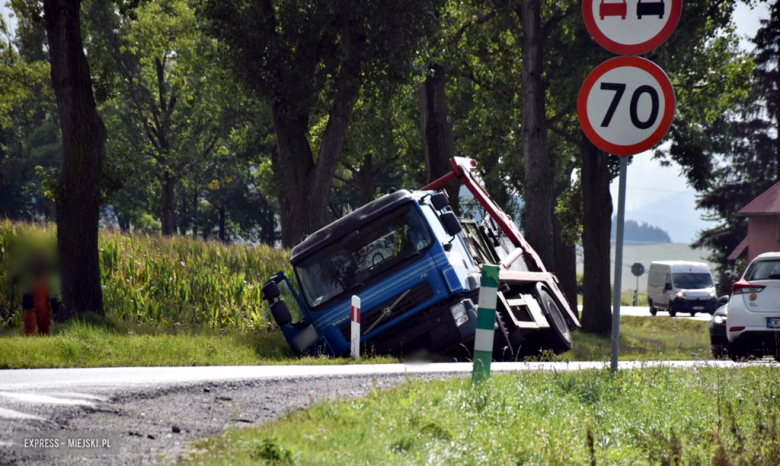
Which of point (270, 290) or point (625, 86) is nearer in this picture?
point (625, 86)

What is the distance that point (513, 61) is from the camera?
32.2 m

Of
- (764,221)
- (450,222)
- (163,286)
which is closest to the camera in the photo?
(450,222)

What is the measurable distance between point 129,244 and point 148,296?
181cm

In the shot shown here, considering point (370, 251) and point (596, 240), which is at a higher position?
point (370, 251)

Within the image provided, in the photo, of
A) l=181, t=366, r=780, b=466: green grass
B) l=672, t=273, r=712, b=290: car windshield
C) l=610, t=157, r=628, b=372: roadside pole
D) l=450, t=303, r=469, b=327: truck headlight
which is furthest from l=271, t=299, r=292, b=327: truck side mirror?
l=672, t=273, r=712, b=290: car windshield

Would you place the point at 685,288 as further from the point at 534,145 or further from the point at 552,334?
the point at 552,334

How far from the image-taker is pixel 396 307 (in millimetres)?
13062

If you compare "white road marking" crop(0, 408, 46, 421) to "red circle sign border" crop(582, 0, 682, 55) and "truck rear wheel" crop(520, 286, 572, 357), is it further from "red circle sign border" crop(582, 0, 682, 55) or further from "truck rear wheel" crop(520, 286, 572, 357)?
"truck rear wheel" crop(520, 286, 572, 357)

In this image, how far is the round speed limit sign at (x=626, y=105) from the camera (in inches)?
315

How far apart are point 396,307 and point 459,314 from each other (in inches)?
34.6

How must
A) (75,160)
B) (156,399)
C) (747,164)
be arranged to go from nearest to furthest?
(156,399)
(75,160)
(747,164)

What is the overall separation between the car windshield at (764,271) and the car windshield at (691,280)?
35.2 meters

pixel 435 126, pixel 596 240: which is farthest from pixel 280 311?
pixel 596 240

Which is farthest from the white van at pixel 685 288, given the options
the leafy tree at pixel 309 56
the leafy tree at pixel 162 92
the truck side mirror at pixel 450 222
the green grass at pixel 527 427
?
the green grass at pixel 527 427
